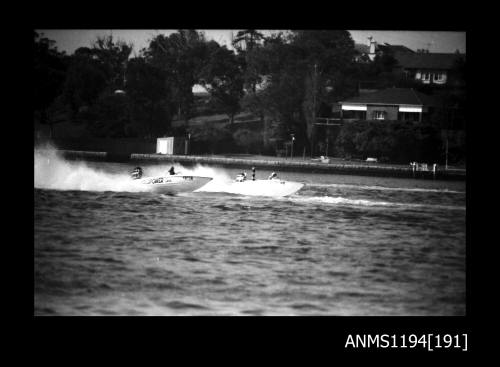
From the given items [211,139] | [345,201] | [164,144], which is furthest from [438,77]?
[164,144]

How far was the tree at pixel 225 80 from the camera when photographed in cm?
1465

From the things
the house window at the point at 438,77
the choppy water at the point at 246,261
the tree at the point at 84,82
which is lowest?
the choppy water at the point at 246,261

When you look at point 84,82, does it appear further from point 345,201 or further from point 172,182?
point 345,201

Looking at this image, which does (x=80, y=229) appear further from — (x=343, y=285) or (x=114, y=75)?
(x=114, y=75)

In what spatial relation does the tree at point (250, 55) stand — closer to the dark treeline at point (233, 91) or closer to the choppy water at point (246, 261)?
the dark treeline at point (233, 91)

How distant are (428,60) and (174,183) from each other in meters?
6.06

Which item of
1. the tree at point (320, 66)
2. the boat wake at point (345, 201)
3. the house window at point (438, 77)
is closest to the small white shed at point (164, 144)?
the boat wake at point (345, 201)

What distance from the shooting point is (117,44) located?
410 inches

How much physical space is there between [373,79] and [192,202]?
5.47 m

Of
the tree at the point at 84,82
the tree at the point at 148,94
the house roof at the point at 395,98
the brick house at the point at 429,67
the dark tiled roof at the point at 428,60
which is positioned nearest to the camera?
the tree at the point at 84,82

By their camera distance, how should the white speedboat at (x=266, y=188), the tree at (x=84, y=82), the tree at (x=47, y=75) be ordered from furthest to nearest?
the white speedboat at (x=266, y=188) < the tree at (x=84, y=82) < the tree at (x=47, y=75)

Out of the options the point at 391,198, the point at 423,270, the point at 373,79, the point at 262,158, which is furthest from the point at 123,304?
the point at 373,79

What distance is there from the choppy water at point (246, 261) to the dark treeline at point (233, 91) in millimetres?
1613
